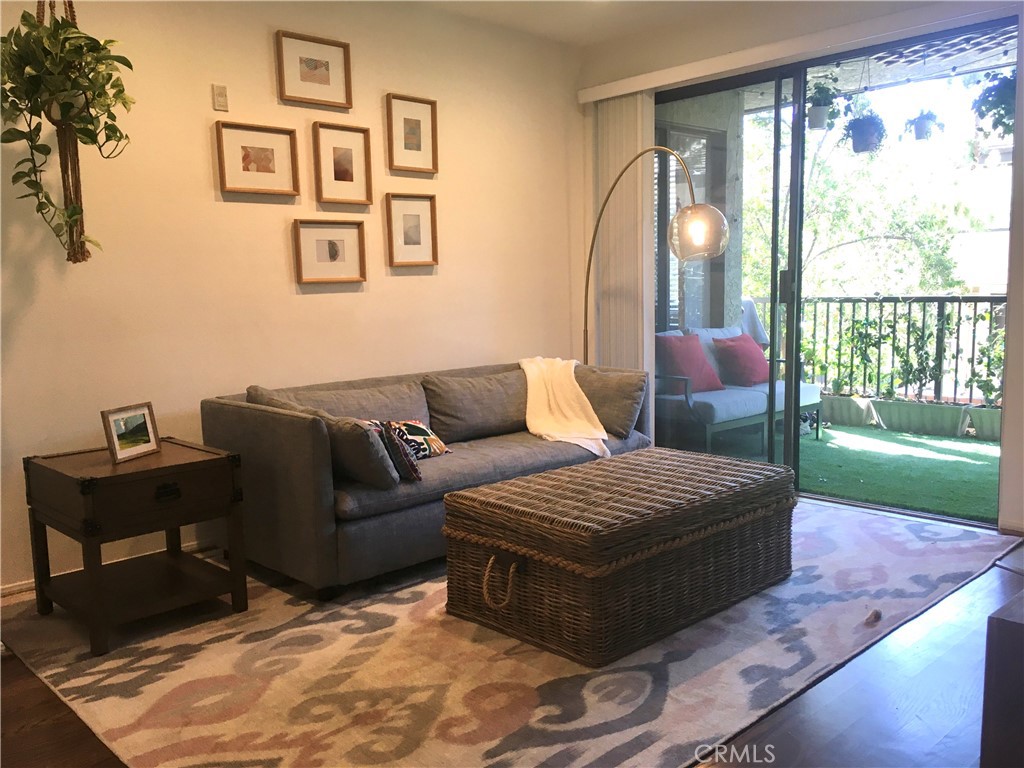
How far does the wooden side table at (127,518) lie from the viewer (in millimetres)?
2590

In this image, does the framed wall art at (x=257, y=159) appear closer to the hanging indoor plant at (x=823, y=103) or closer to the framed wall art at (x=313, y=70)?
the framed wall art at (x=313, y=70)

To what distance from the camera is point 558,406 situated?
167 inches

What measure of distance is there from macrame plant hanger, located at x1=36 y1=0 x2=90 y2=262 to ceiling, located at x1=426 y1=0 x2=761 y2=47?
1912mm

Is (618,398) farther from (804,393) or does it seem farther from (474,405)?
(804,393)

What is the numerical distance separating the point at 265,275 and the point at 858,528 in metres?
2.93

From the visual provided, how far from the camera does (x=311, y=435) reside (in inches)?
114

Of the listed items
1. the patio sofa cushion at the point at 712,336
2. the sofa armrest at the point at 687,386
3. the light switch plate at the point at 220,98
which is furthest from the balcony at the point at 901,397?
the light switch plate at the point at 220,98

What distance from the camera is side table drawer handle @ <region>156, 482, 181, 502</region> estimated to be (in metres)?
2.73

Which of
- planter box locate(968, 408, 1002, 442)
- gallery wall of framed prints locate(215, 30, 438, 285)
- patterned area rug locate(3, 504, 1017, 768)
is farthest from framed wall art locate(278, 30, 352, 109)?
planter box locate(968, 408, 1002, 442)

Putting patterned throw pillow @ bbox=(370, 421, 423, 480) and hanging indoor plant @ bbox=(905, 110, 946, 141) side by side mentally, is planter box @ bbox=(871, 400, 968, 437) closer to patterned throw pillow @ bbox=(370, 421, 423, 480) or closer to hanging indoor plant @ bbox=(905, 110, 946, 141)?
hanging indoor plant @ bbox=(905, 110, 946, 141)

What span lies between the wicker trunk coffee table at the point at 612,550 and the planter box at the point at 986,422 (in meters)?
1.78

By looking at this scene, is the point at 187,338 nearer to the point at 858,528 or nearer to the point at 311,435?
the point at 311,435

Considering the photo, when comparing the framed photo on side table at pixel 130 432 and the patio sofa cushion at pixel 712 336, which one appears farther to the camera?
the patio sofa cushion at pixel 712 336

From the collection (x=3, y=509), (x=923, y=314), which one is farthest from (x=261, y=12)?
(x=923, y=314)
